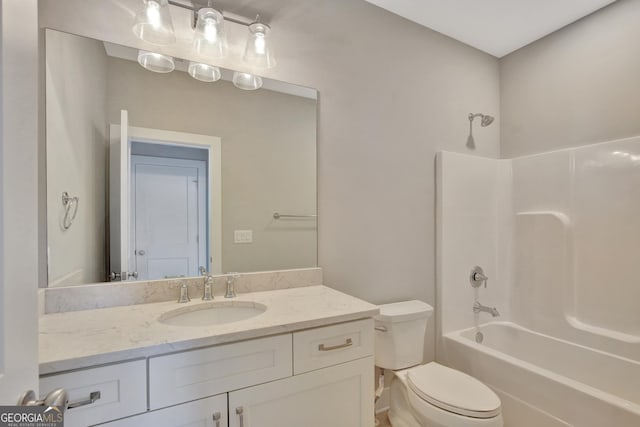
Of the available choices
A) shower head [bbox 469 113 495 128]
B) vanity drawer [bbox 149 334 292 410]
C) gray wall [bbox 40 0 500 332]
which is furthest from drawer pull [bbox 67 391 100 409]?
shower head [bbox 469 113 495 128]

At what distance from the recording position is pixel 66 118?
126 cm

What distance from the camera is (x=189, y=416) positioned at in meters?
0.94

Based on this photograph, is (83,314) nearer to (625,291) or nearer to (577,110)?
(625,291)

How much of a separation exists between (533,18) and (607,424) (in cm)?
241

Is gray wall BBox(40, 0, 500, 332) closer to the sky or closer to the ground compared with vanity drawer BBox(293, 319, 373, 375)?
closer to the sky

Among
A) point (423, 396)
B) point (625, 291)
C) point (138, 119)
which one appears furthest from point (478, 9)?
point (423, 396)

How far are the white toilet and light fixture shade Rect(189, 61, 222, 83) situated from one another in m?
1.54

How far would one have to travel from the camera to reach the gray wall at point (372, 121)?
1724 millimetres

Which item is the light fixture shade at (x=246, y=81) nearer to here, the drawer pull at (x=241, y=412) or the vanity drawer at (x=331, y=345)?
the vanity drawer at (x=331, y=345)

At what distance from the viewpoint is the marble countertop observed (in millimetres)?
849

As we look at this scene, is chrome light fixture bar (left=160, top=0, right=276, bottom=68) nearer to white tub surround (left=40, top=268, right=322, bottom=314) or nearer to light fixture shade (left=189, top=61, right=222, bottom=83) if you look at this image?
light fixture shade (left=189, top=61, right=222, bottom=83)

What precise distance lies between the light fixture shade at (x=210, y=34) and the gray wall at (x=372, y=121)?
8 cm

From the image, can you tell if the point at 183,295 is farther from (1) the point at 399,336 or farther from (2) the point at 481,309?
(2) the point at 481,309

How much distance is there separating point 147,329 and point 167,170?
2.46ft
